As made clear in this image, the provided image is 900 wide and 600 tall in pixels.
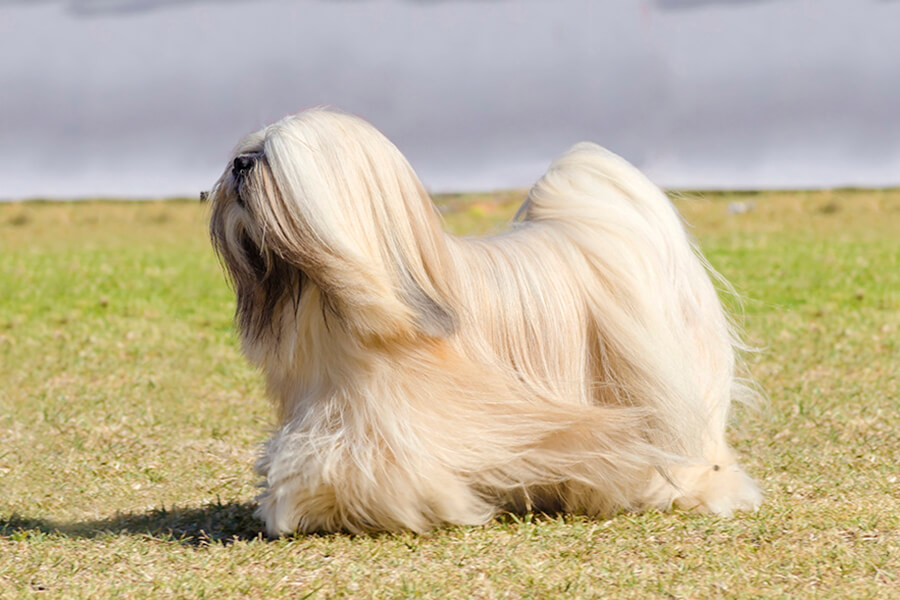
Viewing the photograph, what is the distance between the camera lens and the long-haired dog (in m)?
3.46

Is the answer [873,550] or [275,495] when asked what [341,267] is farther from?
[873,550]

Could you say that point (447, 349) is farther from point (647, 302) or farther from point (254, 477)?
point (254, 477)

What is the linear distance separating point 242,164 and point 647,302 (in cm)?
147

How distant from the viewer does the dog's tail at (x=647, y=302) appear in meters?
3.90

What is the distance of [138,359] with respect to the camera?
7.74m

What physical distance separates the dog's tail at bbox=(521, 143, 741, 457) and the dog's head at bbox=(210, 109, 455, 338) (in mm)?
656

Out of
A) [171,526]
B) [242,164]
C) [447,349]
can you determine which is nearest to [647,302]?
[447,349]

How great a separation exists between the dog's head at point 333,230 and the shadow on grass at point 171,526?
882 millimetres

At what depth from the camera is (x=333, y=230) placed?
339 cm

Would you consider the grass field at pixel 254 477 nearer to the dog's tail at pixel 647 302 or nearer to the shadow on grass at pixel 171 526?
the shadow on grass at pixel 171 526

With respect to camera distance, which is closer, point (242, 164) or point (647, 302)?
point (242, 164)

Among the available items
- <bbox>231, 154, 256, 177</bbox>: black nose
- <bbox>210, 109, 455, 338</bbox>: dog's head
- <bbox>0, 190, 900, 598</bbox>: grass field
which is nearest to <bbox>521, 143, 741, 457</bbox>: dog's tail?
<bbox>0, 190, 900, 598</bbox>: grass field

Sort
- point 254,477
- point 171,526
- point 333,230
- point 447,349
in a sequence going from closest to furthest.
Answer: point 333,230 < point 447,349 < point 171,526 < point 254,477

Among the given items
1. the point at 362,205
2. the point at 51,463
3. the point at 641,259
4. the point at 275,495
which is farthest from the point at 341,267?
the point at 51,463
